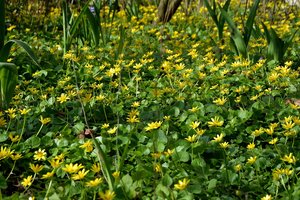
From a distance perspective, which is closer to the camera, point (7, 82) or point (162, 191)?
point (162, 191)

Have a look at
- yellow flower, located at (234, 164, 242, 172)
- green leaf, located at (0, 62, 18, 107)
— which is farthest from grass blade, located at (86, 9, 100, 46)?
yellow flower, located at (234, 164, 242, 172)

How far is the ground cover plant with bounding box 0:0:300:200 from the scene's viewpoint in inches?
60.9

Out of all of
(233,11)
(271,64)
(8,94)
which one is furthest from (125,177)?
(233,11)

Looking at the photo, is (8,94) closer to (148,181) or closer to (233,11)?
(148,181)

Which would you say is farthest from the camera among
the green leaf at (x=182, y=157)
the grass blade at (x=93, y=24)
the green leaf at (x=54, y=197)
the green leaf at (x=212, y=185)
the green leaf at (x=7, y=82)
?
the grass blade at (x=93, y=24)

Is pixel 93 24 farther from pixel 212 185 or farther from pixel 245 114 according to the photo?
pixel 212 185

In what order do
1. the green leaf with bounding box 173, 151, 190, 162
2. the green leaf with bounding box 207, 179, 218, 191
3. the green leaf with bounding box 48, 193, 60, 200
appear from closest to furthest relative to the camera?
the green leaf with bounding box 48, 193, 60, 200
the green leaf with bounding box 207, 179, 218, 191
the green leaf with bounding box 173, 151, 190, 162

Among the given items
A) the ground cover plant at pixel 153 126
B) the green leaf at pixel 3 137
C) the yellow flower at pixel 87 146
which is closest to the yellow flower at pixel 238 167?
the ground cover plant at pixel 153 126

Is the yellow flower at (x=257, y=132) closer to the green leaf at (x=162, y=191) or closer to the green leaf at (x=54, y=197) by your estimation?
the green leaf at (x=162, y=191)

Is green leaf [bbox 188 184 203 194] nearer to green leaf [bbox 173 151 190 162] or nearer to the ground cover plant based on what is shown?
the ground cover plant

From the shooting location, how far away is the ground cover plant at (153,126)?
5.08 feet

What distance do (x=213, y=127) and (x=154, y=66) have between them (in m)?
1.29

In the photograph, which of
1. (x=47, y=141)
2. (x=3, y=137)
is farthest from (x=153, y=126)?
(x=3, y=137)

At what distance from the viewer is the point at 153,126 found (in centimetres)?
179
